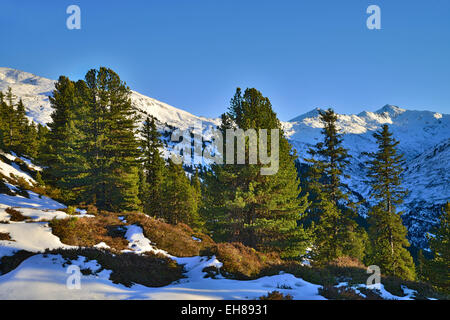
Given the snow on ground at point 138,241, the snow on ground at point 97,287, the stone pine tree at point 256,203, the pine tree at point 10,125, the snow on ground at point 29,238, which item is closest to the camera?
the snow on ground at point 97,287

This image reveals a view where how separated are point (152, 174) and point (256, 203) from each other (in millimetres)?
21300

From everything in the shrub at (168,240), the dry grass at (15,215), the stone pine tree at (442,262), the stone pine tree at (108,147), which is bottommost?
the stone pine tree at (442,262)

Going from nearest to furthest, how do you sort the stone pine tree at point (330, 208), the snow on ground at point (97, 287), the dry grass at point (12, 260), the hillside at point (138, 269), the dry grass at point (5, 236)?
1. the snow on ground at point (97, 287)
2. the hillside at point (138, 269)
3. the dry grass at point (12, 260)
4. the dry grass at point (5, 236)
5. the stone pine tree at point (330, 208)

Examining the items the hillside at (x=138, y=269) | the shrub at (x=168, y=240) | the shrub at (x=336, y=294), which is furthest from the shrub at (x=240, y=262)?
the shrub at (x=336, y=294)

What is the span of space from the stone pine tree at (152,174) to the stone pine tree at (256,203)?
1755cm

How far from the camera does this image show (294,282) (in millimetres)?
10266

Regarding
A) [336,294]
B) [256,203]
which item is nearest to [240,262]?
[336,294]

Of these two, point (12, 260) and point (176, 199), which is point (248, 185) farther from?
point (176, 199)

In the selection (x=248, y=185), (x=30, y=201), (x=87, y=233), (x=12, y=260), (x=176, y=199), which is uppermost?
(x=248, y=185)

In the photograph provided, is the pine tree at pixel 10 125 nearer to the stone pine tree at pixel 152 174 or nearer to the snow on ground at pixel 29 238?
the stone pine tree at pixel 152 174

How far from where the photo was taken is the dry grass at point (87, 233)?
13.3 meters

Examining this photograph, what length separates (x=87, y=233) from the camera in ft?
→ 47.8
